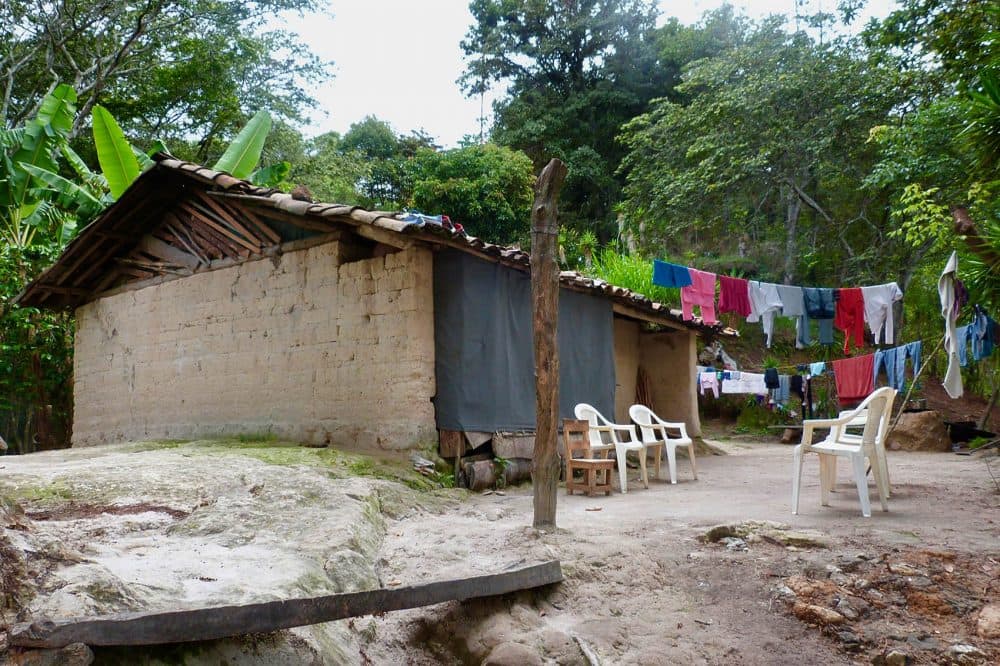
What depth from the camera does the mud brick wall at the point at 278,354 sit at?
7.25 metres

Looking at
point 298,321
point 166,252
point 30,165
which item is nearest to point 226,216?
point 166,252

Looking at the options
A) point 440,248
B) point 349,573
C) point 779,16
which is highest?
point 779,16

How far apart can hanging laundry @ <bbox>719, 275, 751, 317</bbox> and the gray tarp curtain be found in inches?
149

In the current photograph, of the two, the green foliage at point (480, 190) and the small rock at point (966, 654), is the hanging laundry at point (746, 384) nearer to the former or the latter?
the green foliage at point (480, 190)

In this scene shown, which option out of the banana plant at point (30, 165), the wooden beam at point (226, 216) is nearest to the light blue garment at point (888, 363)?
the wooden beam at point (226, 216)

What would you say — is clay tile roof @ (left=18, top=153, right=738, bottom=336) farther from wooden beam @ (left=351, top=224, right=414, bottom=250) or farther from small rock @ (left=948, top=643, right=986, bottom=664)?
small rock @ (left=948, top=643, right=986, bottom=664)

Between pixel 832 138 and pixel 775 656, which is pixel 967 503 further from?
pixel 832 138

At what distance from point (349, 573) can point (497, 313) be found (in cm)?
442

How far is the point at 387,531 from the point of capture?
5.15 m

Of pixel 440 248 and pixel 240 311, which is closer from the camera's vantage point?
pixel 440 248

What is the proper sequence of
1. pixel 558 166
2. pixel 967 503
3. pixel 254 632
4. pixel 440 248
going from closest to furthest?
pixel 254 632, pixel 558 166, pixel 967 503, pixel 440 248

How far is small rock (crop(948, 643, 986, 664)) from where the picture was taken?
3160mm

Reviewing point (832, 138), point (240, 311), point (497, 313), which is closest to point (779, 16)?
point (832, 138)

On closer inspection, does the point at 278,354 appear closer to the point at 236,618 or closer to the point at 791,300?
the point at 236,618
